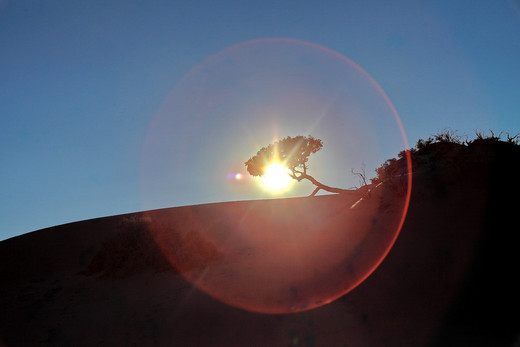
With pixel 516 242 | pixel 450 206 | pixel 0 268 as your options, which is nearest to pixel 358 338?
pixel 516 242

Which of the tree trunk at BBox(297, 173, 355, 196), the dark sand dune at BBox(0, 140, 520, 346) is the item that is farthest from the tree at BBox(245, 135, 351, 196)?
the dark sand dune at BBox(0, 140, 520, 346)

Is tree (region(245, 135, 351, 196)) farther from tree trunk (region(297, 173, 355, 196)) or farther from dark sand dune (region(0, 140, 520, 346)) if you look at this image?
dark sand dune (region(0, 140, 520, 346))

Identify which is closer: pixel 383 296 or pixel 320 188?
pixel 383 296

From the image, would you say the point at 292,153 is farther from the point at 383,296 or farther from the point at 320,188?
the point at 383,296

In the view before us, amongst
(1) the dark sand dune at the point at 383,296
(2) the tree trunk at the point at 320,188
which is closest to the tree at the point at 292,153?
(2) the tree trunk at the point at 320,188

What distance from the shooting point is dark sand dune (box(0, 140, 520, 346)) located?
6.64 metres

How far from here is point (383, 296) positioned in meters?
7.83

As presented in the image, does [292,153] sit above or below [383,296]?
above

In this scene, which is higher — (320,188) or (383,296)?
(320,188)

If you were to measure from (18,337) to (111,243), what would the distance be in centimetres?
623

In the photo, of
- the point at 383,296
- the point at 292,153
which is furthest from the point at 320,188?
the point at 383,296

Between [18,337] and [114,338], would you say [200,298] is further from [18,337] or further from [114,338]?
[18,337]

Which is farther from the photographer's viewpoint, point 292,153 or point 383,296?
point 292,153

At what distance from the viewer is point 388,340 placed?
6160 mm
